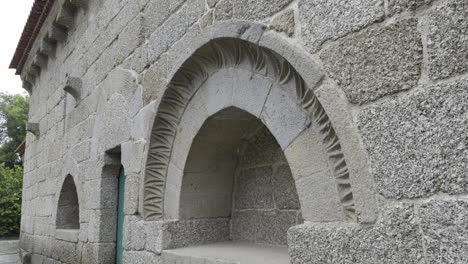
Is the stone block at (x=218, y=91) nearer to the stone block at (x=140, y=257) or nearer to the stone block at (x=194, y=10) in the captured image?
the stone block at (x=194, y=10)

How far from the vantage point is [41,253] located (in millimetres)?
6008

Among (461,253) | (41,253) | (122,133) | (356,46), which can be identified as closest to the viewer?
(461,253)

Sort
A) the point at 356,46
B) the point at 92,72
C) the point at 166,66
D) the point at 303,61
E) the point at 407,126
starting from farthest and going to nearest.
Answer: the point at 92,72 < the point at 166,66 < the point at 303,61 < the point at 356,46 < the point at 407,126

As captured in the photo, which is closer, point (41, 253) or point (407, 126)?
point (407, 126)

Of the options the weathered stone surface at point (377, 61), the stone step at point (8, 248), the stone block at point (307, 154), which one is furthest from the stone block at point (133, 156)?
the stone step at point (8, 248)

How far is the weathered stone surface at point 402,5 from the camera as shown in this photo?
4.30 ft

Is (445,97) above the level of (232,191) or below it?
above

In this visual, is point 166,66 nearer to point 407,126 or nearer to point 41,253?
point 407,126

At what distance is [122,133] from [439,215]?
2.78m

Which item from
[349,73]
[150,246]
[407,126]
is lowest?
[150,246]

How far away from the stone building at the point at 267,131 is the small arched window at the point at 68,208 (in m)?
0.09

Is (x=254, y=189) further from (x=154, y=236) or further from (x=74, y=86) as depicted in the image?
(x=74, y=86)

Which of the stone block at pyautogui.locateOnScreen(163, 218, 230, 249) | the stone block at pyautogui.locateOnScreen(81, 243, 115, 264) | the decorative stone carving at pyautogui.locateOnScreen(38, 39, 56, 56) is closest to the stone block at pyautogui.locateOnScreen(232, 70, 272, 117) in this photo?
the stone block at pyautogui.locateOnScreen(163, 218, 230, 249)

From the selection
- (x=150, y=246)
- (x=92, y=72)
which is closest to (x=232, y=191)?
(x=150, y=246)
